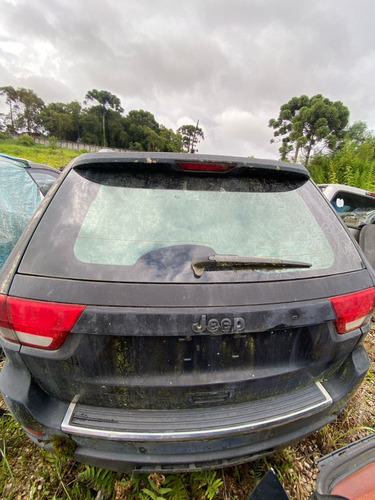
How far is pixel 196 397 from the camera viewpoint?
41.5 inches

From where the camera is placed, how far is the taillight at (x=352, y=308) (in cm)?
113

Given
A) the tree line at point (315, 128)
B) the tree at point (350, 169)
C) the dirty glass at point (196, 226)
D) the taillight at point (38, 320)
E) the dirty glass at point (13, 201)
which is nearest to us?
the taillight at point (38, 320)

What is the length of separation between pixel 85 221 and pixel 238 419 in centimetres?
109

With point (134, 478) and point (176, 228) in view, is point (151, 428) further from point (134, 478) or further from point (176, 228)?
point (176, 228)

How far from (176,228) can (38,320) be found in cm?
67

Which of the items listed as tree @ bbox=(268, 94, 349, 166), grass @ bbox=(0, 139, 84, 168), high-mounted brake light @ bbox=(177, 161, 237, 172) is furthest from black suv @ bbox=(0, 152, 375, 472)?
grass @ bbox=(0, 139, 84, 168)

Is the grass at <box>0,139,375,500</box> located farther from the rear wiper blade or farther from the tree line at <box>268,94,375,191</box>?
the tree line at <box>268,94,375,191</box>

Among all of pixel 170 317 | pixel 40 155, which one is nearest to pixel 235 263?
pixel 170 317

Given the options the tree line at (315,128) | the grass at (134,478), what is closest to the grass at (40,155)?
the tree line at (315,128)

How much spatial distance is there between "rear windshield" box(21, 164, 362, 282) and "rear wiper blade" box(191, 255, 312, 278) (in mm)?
14

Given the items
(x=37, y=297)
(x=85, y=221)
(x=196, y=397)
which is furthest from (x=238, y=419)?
(x=85, y=221)

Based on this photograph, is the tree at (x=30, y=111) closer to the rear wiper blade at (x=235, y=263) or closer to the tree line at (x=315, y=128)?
the tree line at (x=315, y=128)

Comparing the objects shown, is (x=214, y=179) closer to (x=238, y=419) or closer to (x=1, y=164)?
(x=238, y=419)

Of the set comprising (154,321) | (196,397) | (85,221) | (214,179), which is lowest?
(196,397)
